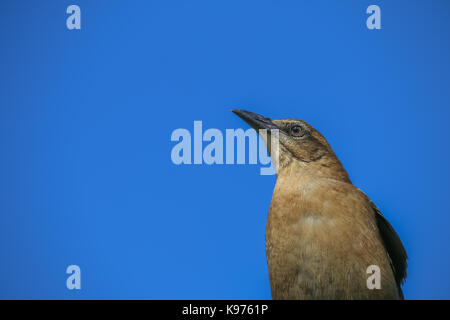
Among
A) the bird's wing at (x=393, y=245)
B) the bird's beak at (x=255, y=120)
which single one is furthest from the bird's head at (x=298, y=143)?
the bird's wing at (x=393, y=245)

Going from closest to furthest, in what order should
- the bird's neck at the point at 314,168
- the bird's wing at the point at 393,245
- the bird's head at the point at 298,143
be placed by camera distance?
1. the bird's wing at the point at 393,245
2. the bird's neck at the point at 314,168
3. the bird's head at the point at 298,143

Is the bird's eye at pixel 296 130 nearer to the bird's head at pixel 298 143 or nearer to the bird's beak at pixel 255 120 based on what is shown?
the bird's head at pixel 298 143

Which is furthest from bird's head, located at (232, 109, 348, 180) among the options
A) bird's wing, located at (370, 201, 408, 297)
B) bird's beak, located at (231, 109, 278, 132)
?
bird's wing, located at (370, 201, 408, 297)
